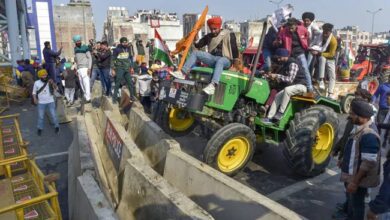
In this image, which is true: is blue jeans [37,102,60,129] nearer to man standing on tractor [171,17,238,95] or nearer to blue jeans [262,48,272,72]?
man standing on tractor [171,17,238,95]

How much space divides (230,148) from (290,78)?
1616 mm

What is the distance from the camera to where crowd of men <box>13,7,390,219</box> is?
342 cm

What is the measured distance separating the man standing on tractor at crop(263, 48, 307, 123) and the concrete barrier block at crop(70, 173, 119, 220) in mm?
3214

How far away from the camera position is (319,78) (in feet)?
27.0

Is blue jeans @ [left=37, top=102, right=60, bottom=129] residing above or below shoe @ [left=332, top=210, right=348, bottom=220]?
above

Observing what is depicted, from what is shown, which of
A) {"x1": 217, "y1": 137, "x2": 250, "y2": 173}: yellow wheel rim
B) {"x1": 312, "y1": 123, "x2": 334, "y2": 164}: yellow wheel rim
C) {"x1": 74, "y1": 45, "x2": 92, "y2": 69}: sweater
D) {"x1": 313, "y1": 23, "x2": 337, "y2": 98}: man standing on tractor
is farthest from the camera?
{"x1": 74, "y1": 45, "x2": 92, "y2": 69}: sweater

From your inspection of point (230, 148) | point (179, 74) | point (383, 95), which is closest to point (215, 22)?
point (179, 74)

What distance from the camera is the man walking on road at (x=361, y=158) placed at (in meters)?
3.33

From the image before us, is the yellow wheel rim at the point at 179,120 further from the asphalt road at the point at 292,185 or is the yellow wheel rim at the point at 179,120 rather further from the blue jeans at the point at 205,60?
Answer: the blue jeans at the point at 205,60

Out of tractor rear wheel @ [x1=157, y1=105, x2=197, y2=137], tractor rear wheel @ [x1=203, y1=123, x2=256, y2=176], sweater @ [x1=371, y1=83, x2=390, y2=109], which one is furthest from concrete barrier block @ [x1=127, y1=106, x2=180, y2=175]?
sweater @ [x1=371, y1=83, x2=390, y2=109]

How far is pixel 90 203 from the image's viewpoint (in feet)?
10.6

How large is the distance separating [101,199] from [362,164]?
270cm

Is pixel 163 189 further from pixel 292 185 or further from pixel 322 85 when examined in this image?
pixel 322 85

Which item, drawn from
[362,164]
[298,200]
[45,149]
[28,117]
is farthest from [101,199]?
[28,117]
